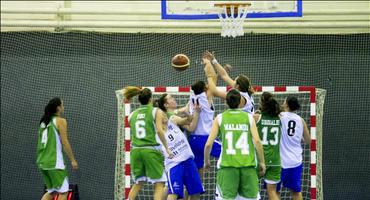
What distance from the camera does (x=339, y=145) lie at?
13.9 m

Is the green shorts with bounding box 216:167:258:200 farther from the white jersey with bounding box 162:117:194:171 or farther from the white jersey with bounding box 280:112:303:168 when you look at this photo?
the white jersey with bounding box 280:112:303:168

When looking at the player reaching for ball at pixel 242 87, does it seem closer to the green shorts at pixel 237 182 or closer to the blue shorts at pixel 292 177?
the blue shorts at pixel 292 177

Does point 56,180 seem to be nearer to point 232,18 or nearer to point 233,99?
point 233,99

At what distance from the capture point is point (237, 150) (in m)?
8.84

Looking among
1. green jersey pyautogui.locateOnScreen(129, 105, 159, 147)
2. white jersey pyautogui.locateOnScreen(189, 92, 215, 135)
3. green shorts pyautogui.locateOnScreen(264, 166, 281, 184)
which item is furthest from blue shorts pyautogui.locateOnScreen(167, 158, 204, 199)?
green shorts pyautogui.locateOnScreen(264, 166, 281, 184)

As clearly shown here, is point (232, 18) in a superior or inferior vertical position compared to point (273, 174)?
superior

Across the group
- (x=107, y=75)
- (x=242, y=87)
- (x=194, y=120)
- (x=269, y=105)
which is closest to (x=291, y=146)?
(x=269, y=105)

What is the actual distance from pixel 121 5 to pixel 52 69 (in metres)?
1.90

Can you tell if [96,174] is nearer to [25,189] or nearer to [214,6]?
[25,189]

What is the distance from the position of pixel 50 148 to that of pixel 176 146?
1.72 meters

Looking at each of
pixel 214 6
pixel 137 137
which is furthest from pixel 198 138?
pixel 214 6

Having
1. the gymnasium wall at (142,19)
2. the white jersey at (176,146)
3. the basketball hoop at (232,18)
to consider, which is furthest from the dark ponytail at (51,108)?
the gymnasium wall at (142,19)

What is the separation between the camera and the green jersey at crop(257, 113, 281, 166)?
1012 cm

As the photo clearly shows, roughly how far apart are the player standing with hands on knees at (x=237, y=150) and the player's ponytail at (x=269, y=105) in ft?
3.88
